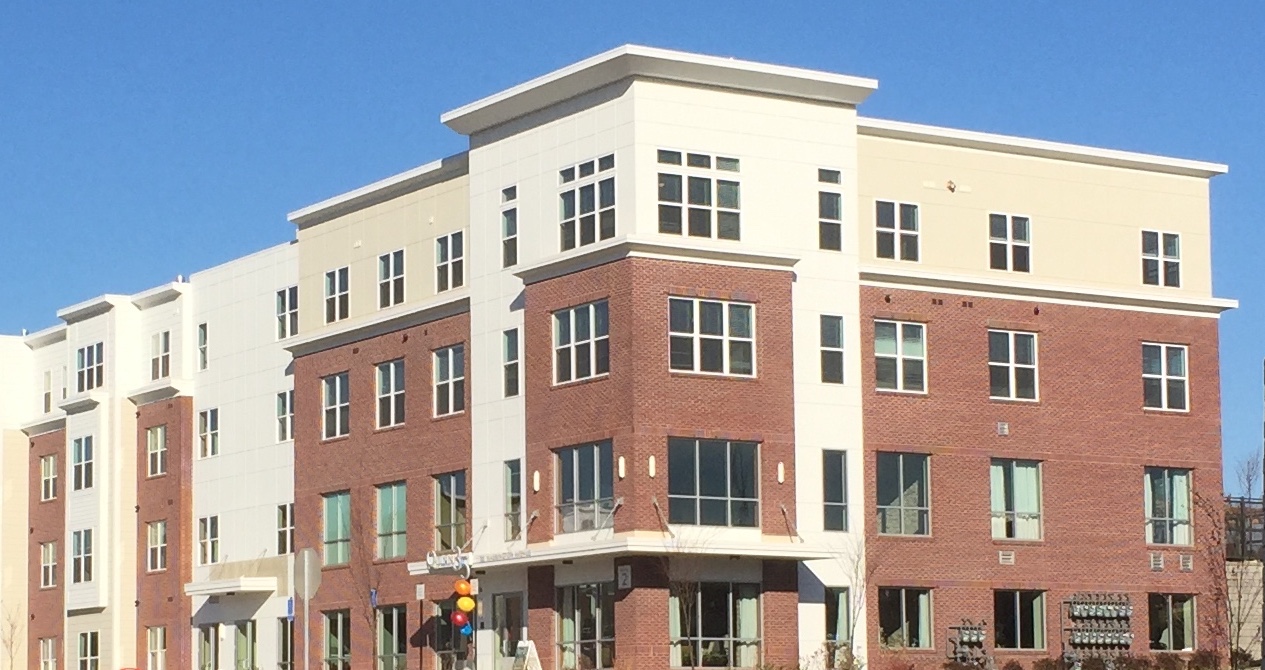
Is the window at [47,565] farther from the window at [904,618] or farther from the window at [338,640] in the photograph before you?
the window at [904,618]

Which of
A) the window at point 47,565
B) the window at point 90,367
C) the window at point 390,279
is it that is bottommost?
the window at point 47,565

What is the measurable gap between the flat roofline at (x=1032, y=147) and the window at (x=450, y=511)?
1518 cm

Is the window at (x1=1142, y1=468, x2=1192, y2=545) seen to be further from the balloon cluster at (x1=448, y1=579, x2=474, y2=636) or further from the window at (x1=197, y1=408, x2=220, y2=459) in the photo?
the window at (x1=197, y1=408, x2=220, y2=459)

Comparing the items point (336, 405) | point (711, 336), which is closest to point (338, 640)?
point (336, 405)

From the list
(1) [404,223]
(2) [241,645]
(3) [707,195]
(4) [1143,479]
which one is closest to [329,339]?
(1) [404,223]

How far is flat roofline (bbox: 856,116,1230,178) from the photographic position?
202 ft

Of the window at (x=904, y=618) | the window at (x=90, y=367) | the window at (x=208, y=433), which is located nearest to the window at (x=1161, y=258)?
the window at (x=904, y=618)

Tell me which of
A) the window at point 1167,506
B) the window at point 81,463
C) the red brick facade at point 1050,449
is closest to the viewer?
the red brick facade at point 1050,449

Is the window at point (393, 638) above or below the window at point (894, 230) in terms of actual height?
below

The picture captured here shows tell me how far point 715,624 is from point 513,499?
7398mm

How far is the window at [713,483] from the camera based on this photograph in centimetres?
5612

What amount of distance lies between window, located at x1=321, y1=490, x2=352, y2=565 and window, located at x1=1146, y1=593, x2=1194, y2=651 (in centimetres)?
2406

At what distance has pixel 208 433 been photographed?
78125mm

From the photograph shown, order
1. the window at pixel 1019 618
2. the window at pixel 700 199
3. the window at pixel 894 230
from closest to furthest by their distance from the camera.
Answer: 1. the window at pixel 700 199
2. the window at pixel 894 230
3. the window at pixel 1019 618
